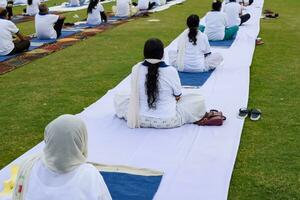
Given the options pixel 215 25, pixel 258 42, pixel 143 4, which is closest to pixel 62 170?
pixel 215 25

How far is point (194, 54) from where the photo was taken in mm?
7523

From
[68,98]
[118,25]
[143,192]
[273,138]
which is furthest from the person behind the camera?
[118,25]

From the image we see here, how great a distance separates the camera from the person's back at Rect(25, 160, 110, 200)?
2719 millimetres

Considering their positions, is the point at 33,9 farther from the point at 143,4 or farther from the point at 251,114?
the point at 251,114

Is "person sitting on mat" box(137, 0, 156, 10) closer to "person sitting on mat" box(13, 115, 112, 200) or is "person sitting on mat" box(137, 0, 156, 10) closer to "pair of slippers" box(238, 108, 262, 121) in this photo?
"pair of slippers" box(238, 108, 262, 121)

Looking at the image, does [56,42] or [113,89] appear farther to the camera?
[56,42]

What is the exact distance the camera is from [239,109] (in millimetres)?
5832

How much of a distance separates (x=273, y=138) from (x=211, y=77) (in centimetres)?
244

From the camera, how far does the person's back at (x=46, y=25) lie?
11.2 m

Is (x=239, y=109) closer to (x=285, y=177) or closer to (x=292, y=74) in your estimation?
(x=285, y=177)

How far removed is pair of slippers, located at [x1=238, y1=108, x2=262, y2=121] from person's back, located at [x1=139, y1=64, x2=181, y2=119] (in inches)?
34.8

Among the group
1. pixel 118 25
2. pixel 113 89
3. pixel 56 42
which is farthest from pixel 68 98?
pixel 118 25

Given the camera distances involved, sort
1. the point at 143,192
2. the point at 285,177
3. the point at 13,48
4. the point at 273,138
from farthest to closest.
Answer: the point at 13,48 → the point at 273,138 → the point at 285,177 → the point at 143,192

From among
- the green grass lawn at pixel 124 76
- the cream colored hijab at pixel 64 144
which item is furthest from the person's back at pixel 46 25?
the cream colored hijab at pixel 64 144
